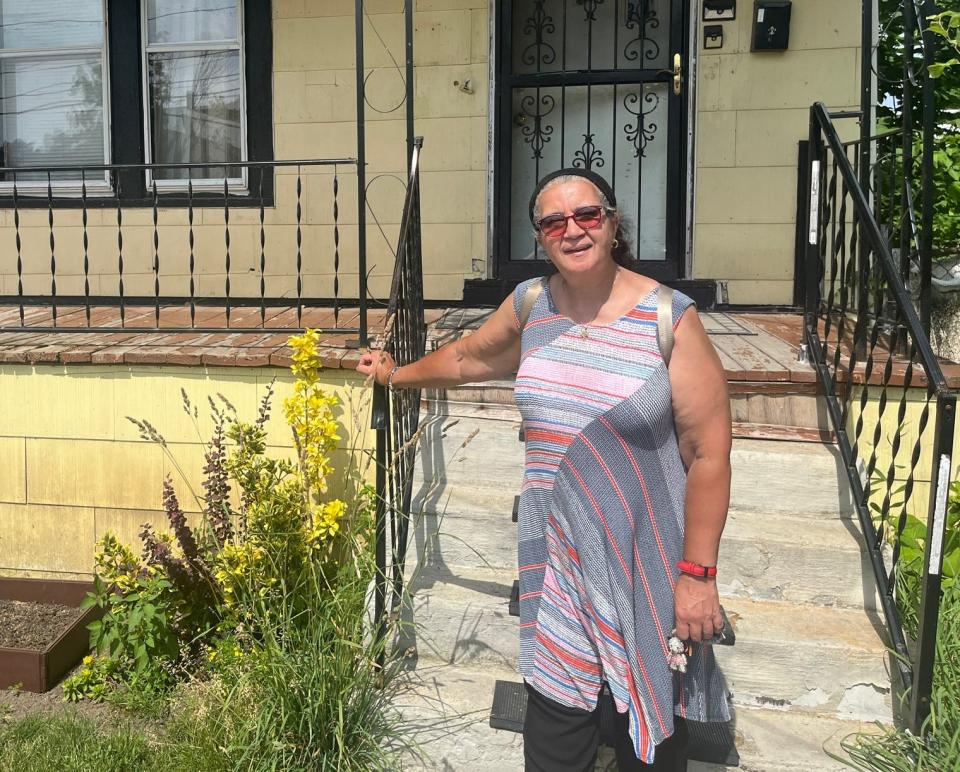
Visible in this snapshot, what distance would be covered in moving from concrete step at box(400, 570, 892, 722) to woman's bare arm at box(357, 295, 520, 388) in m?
0.77

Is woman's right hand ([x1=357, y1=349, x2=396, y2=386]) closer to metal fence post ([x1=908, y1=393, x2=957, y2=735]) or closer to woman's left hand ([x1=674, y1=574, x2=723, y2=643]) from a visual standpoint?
woman's left hand ([x1=674, y1=574, x2=723, y2=643])

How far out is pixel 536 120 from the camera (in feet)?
18.0

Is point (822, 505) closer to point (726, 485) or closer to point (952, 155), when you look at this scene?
point (726, 485)

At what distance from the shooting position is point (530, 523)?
1915 mm

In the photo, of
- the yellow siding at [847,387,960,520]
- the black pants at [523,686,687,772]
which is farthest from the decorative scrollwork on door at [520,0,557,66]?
the black pants at [523,686,687,772]

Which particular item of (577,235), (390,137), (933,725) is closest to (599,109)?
(390,137)

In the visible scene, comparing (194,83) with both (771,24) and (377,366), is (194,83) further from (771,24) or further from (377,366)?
(377,366)

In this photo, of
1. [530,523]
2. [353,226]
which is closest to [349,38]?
[353,226]

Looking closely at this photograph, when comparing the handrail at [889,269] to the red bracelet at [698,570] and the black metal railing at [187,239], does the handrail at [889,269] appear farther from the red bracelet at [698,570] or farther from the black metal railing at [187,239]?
the black metal railing at [187,239]

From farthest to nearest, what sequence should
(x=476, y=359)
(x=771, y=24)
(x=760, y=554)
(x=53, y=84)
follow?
1. (x=53, y=84)
2. (x=771, y=24)
3. (x=760, y=554)
4. (x=476, y=359)

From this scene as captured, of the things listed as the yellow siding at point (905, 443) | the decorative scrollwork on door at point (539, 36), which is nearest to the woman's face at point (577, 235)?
the yellow siding at point (905, 443)

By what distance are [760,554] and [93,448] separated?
284cm

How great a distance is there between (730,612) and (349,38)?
13.6 ft

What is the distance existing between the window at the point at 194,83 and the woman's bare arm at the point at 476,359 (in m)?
3.75
